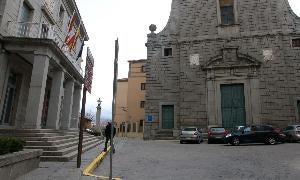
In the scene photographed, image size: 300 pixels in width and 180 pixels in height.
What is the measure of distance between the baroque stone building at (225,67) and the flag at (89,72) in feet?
56.7

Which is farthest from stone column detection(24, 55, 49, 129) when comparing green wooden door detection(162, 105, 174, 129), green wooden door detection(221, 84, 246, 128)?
green wooden door detection(221, 84, 246, 128)

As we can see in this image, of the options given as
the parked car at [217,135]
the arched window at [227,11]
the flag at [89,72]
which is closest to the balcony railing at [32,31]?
the flag at [89,72]

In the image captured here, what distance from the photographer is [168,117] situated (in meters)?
25.6

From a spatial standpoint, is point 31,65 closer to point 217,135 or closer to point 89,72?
point 89,72

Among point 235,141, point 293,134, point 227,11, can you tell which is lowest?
point 235,141

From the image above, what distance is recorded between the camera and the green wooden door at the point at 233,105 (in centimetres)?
2429

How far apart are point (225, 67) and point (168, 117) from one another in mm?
7236

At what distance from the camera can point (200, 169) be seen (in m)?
8.21

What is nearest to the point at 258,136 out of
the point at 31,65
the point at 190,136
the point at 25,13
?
the point at 190,136

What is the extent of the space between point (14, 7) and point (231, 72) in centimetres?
1894

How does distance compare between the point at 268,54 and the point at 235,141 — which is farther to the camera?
the point at 268,54

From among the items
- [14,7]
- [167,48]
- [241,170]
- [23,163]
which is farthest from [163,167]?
[167,48]

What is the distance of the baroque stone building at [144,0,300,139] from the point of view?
23641mm

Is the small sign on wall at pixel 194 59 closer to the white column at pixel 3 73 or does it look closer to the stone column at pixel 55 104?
the stone column at pixel 55 104
